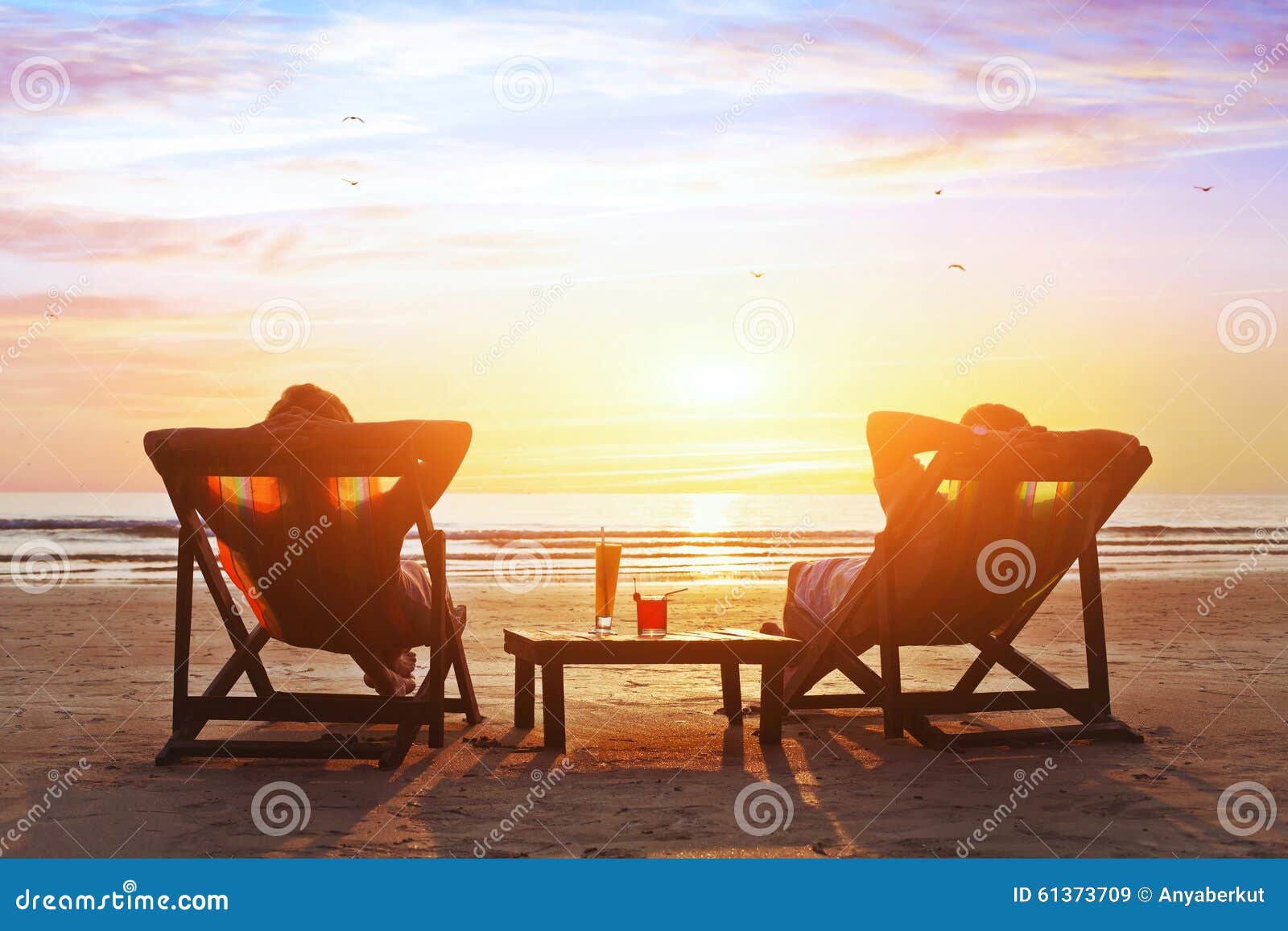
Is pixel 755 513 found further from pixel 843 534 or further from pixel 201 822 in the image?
pixel 201 822

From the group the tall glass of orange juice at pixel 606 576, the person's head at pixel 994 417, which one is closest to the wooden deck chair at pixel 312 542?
the tall glass of orange juice at pixel 606 576

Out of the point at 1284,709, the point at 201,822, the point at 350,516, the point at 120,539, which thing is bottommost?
the point at 120,539

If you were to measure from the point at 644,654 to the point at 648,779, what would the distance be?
0.57 meters

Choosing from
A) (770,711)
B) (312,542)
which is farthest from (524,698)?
(312,542)

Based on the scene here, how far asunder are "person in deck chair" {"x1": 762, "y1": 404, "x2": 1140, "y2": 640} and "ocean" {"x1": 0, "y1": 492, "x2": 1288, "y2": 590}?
13.1 metres

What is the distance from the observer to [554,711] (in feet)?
18.3

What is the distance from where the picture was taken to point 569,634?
559cm

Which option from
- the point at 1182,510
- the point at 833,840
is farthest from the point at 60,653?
the point at 1182,510

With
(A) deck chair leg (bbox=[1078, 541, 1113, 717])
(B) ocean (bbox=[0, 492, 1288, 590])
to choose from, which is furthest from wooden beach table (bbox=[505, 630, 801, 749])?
(B) ocean (bbox=[0, 492, 1288, 590])

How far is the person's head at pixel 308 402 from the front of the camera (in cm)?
558

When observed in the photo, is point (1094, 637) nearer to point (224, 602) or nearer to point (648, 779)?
point (648, 779)

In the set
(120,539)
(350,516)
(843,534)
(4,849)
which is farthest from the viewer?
(843,534)

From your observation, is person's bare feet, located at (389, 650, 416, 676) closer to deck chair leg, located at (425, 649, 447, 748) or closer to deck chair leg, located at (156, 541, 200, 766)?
deck chair leg, located at (425, 649, 447, 748)

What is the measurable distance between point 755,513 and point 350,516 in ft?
160
